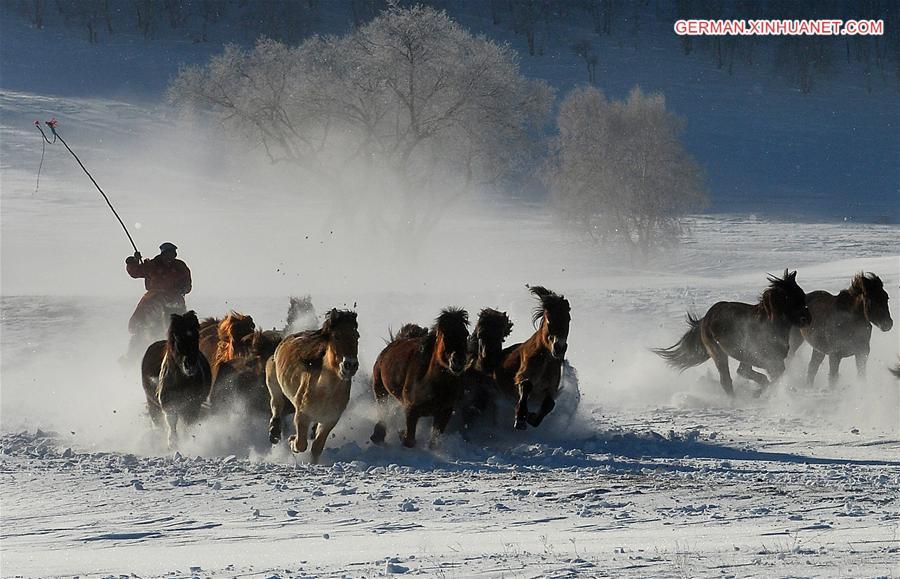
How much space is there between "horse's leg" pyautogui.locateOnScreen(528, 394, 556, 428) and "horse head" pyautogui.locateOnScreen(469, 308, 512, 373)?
0.61 metres

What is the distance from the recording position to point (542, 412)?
1105cm

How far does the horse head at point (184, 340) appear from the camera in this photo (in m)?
11.1

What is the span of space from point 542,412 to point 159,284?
19.9ft

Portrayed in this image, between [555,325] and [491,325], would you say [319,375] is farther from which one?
[555,325]

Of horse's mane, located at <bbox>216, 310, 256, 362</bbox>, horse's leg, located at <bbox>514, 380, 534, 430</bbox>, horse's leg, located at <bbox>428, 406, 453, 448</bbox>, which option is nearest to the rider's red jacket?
horse's mane, located at <bbox>216, 310, 256, 362</bbox>

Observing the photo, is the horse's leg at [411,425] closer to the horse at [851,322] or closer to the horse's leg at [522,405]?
the horse's leg at [522,405]

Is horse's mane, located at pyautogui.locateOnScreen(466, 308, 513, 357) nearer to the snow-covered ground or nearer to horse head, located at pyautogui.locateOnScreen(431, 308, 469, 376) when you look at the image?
horse head, located at pyautogui.locateOnScreen(431, 308, 469, 376)

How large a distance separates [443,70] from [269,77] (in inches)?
277

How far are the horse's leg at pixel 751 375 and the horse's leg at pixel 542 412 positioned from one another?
14.4 ft

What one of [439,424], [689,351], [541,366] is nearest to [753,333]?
[689,351]

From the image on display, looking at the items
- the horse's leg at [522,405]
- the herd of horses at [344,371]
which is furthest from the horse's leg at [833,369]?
the horse's leg at [522,405]

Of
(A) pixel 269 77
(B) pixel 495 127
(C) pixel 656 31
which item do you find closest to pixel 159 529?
(B) pixel 495 127

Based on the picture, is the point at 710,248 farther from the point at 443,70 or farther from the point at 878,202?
the point at 878,202

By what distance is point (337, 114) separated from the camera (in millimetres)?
43969
